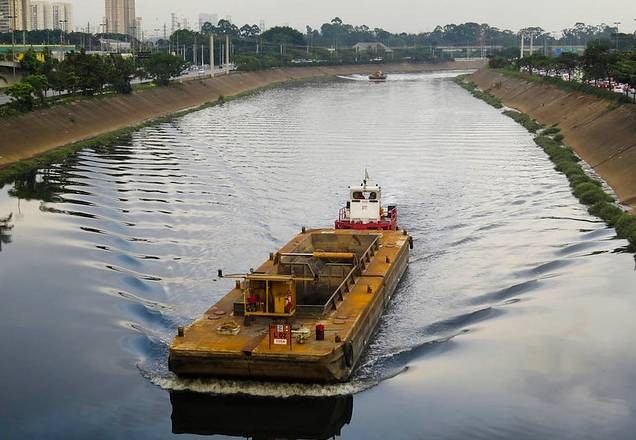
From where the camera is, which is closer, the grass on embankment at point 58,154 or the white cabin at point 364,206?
the white cabin at point 364,206

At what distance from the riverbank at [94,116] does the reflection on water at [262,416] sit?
128ft

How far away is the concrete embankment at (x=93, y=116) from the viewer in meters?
61.0

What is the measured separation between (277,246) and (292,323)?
13.1 meters

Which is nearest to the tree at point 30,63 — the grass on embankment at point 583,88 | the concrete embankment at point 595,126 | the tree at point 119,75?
the tree at point 119,75

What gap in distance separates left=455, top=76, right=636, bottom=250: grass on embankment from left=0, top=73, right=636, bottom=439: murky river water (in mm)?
638

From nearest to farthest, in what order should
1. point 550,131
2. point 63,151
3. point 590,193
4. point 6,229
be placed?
point 6,229 < point 590,193 < point 63,151 < point 550,131

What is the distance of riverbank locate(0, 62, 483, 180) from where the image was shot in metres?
61.0

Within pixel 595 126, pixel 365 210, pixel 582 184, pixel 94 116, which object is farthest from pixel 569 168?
pixel 94 116

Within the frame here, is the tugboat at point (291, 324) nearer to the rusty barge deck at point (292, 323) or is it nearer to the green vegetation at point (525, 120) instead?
the rusty barge deck at point (292, 323)

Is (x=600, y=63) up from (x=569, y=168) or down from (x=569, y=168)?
up

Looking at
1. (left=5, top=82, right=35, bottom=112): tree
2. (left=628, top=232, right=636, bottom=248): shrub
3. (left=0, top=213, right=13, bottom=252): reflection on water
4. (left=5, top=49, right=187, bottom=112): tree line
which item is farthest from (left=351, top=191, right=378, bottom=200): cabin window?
(left=5, top=49, right=187, bottom=112): tree line

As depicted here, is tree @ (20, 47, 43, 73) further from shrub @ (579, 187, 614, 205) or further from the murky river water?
shrub @ (579, 187, 614, 205)

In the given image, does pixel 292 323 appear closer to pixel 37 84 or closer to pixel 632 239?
pixel 632 239

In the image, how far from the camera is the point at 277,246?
35281 mm
